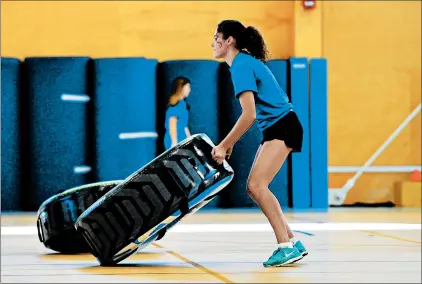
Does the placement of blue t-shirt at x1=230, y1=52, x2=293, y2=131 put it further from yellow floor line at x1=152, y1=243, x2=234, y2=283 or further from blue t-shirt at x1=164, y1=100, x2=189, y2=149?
blue t-shirt at x1=164, y1=100, x2=189, y2=149

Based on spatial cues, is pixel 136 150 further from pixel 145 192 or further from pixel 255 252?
pixel 145 192

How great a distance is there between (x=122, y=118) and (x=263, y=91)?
6.37 meters

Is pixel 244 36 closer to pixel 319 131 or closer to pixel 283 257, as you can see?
pixel 283 257

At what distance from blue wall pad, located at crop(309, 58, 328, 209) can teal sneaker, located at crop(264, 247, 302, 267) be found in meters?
6.61

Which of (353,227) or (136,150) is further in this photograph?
(136,150)

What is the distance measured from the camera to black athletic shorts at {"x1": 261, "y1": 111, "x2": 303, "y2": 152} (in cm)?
397

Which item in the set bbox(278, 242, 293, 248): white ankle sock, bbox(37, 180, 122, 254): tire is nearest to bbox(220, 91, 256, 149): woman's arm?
bbox(278, 242, 293, 248): white ankle sock

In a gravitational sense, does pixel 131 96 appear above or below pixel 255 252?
above

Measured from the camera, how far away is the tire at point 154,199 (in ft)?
12.4

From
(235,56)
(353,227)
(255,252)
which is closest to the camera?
(235,56)

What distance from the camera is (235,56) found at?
160 inches

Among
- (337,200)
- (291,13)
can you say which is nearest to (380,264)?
(337,200)

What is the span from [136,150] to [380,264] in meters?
6.52

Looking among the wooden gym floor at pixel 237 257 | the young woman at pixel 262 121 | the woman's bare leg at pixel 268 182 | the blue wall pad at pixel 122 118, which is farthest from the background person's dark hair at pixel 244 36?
the blue wall pad at pixel 122 118
